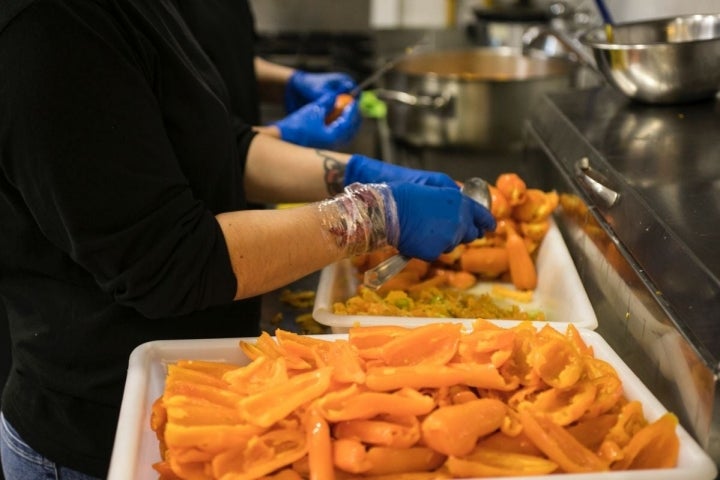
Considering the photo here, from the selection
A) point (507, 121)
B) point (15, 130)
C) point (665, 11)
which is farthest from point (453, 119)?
point (15, 130)

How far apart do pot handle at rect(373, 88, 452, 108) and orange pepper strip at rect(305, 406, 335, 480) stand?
1.41m

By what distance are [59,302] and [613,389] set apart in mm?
774

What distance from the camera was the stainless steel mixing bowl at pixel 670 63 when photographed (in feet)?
5.22

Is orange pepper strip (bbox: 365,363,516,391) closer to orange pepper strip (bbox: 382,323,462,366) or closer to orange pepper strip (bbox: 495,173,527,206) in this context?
orange pepper strip (bbox: 382,323,462,366)

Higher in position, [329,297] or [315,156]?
[315,156]

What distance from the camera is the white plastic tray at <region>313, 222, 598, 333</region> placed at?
1.24 m

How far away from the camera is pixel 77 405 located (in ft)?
3.95

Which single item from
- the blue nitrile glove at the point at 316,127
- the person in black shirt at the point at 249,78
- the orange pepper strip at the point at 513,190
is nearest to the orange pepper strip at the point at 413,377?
the orange pepper strip at the point at 513,190

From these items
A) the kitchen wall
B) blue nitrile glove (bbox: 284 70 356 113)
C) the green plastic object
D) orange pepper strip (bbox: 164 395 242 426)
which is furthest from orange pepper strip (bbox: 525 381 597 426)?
the kitchen wall

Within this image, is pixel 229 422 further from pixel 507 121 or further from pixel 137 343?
pixel 507 121

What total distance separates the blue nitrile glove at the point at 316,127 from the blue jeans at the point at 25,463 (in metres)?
0.97

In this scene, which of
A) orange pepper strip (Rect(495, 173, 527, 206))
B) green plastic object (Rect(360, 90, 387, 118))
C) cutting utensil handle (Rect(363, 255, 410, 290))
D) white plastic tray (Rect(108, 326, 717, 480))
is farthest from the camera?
green plastic object (Rect(360, 90, 387, 118))

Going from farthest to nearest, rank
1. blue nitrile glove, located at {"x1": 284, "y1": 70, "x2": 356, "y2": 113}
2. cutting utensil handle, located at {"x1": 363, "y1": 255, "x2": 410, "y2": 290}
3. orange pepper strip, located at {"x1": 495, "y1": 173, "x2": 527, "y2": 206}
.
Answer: blue nitrile glove, located at {"x1": 284, "y1": 70, "x2": 356, "y2": 113} → orange pepper strip, located at {"x1": 495, "y1": 173, "x2": 527, "y2": 206} → cutting utensil handle, located at {"x1": 363, "y1": 255, "x2": 410, "y2": 290}

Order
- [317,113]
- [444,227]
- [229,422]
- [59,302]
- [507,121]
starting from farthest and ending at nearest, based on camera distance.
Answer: [507,121], [317,113], [444,227], [59,302], [229,422]
